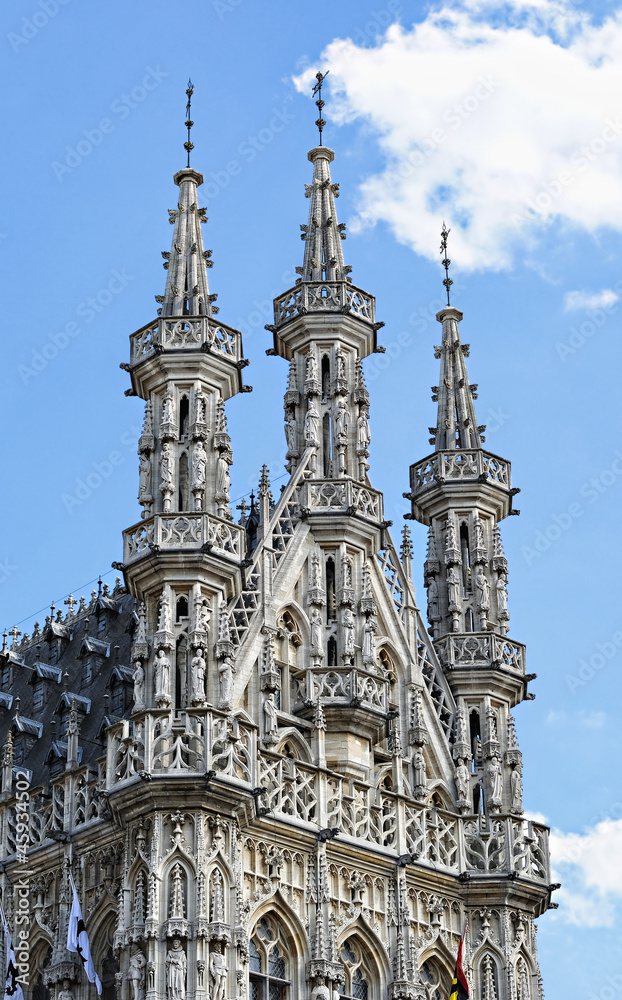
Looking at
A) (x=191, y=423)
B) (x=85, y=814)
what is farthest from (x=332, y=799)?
(x=191, y=423)

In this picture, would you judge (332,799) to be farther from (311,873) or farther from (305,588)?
(305,588)

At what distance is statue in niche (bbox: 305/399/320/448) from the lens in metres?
47.4

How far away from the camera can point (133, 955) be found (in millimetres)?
38219

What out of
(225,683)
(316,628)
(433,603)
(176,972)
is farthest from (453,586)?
(176,972)

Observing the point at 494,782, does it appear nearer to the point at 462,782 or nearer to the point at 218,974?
the point at 462,782

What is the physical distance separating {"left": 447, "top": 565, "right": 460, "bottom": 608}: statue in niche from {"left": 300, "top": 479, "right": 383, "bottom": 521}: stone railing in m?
2.74

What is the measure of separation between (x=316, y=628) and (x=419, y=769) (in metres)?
3.91


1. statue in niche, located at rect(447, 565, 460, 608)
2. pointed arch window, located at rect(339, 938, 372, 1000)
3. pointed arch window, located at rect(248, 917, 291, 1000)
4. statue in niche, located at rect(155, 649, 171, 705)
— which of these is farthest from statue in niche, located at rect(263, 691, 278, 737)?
statue in niche, located at rect(447, 565, 460, 608)

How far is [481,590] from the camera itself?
48.2 m

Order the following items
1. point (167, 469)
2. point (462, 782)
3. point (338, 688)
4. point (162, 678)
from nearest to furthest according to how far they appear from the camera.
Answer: point (162, 678), point (167, 469), point (338, 688), point (462, 782)

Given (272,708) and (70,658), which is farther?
(70,658)

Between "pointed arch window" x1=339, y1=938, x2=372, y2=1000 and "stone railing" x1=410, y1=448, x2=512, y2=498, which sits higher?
"stone railing" x1=410, y1=448, x2=512, y2=498

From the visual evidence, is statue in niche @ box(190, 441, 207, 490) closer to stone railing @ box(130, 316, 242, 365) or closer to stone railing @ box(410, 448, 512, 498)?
stone railing @ box(130, 316, 242, 365)

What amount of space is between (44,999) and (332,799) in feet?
23.8
